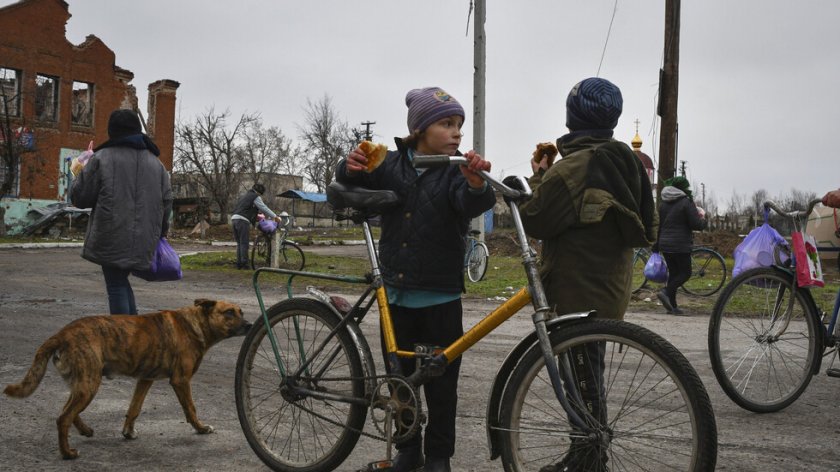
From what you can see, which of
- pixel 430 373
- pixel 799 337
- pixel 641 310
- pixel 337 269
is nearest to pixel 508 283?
pixel 641 310

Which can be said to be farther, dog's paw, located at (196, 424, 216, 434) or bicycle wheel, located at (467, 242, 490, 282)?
bicycle wheel, located at (467, 242, 490, 282)

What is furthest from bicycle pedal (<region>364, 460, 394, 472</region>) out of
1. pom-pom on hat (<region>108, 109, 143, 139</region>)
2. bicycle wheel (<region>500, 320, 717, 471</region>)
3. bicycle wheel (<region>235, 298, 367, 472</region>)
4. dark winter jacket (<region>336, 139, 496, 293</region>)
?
pom-pom on hat (<region>108, 109, 143, 139</region>)

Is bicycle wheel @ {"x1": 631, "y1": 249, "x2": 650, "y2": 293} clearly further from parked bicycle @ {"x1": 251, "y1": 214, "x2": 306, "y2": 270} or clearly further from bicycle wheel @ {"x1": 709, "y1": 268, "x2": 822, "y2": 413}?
bicycle wheel @ {"x1": 709, "y1": 268, "x2": 822, "y2": 413}

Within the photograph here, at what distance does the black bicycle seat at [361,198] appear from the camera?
3.29 m

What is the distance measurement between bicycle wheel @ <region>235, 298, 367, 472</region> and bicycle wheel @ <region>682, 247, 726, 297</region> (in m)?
11.6

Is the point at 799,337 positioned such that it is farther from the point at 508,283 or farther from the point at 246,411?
the point at 508,283

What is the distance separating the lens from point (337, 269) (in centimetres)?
1775

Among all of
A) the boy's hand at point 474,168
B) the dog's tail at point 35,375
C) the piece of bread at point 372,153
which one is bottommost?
the dog's tail at point 35,375

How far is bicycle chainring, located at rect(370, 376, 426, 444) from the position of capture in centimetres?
307

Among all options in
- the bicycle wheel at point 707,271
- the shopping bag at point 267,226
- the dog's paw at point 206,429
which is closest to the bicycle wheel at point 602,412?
the dog's paw at point 206,429

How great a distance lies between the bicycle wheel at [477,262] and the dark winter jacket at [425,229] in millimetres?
11937

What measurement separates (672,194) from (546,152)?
28.1 feet

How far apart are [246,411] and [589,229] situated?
1852mm

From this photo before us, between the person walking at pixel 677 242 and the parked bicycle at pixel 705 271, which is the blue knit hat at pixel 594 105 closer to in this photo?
the person walking at pixel 677 242
